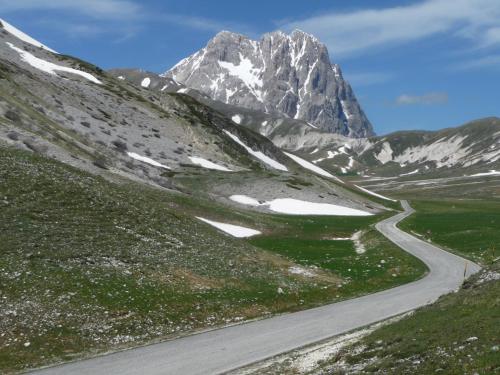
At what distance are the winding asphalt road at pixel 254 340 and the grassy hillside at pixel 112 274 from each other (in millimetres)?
1606

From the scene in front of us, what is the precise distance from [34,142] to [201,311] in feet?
145

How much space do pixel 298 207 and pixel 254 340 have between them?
8490 centimetres

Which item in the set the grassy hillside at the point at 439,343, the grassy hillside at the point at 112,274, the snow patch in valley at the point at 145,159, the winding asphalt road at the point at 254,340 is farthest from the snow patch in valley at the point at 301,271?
the snow patch in valley at the point at 145,159

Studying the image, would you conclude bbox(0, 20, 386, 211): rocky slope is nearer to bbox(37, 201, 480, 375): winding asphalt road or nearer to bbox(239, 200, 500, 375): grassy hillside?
bbox(37, 201, 480, 375): winding asphalt road

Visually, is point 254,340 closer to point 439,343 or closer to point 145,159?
point 439,343

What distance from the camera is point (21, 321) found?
80.1 feet

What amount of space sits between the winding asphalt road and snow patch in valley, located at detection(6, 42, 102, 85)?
126 meters

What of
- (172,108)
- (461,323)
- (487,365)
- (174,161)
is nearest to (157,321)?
(461,323)

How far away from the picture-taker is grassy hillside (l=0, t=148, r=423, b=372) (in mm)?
25094

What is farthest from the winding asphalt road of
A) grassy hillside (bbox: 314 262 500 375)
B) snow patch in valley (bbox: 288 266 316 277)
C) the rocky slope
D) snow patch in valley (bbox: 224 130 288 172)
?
snow patch in valley (bbox: 224 130 288 172)

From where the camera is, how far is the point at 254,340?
84.5 feet

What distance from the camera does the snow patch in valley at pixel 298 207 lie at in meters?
107

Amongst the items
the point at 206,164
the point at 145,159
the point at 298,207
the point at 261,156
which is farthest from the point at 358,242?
the point at 261,156

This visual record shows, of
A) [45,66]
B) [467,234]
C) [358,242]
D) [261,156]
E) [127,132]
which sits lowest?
[358,242]
